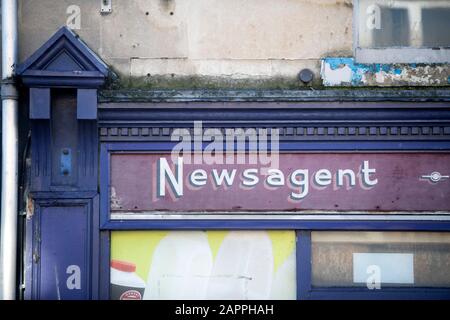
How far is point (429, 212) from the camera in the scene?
6.20 m

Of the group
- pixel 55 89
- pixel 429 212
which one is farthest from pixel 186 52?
pixel 429 212

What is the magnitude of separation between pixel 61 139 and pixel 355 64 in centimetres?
288

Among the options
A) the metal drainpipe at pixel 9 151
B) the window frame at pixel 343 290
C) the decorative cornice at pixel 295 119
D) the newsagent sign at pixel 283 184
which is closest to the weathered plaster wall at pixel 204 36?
the metal drainpipe at pixel 9 151

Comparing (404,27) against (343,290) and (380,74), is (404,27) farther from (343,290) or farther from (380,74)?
(343,290)

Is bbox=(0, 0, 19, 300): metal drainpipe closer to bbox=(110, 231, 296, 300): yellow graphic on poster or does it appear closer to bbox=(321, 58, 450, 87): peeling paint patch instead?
bbox=(110, 231, 296, 300): yellow graphic on poster

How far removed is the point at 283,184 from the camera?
623 centimetres

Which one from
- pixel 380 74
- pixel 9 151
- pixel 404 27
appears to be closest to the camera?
pixel 9 151

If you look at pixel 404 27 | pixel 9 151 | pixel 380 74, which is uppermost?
pixel 404 27

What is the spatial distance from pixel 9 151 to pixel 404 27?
13.0 feet

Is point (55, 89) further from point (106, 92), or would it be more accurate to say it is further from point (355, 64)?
point (355, 64)

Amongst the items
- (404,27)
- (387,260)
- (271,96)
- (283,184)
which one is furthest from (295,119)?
(387,260)

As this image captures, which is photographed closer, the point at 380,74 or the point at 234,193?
the point at 234,193

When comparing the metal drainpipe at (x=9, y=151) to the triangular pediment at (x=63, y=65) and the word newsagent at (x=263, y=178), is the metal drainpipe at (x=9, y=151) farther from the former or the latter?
the word newsagent at (x=263, y=178)

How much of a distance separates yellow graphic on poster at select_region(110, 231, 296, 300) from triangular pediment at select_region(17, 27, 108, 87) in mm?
1513
